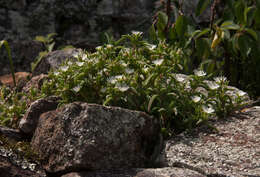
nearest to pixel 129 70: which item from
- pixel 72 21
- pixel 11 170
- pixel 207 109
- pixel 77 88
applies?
A: pixel 77 88

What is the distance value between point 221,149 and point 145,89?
0.71 m

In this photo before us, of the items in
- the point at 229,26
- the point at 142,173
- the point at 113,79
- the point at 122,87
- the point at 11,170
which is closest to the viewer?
the point at 142,173

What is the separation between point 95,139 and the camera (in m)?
2.46

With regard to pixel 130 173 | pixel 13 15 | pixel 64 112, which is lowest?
pixel 130 173

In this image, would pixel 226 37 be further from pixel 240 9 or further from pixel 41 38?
pixel 41 38

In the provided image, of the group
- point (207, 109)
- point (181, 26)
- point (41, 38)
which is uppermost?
point (181, 26)

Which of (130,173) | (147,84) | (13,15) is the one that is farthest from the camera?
(13,15)

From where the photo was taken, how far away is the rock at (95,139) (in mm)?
2436

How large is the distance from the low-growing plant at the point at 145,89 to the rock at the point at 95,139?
228 millimetres

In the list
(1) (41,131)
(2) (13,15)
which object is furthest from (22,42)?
(1) (41,131)

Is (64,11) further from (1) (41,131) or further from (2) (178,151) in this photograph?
(2) (178,151)

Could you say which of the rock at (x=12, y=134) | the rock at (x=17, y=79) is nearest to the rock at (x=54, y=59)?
the rock at (x=17, y=79)

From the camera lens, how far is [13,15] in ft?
16.2

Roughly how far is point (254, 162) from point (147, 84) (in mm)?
935
